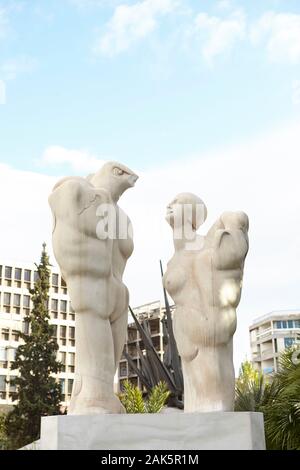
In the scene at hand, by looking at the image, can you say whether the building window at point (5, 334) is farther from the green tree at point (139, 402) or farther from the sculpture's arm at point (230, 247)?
the sculpture's arm at point (230, 247)

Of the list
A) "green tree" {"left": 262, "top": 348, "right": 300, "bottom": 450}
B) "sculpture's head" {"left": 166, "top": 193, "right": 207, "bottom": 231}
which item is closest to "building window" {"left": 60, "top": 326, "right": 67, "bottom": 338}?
"green tree" {"left": 262, "top": 348, "right": 300, "bottom": 450}

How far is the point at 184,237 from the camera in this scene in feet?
19.3

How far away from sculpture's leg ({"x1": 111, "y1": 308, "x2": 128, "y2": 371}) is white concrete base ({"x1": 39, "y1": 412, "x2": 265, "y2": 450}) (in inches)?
32.9

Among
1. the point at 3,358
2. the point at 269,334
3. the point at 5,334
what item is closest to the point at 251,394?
the point at 3,358

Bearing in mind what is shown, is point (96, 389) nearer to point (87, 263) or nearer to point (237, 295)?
point (87, 263)

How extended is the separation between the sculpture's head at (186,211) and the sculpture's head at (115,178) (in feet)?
1.43

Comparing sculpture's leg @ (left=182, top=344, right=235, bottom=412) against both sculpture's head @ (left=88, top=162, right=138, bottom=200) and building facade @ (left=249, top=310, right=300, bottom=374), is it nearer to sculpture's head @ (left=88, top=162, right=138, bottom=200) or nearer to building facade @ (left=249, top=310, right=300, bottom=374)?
sculpture's head @ (left=88, top=162, right=138, bottom=200)

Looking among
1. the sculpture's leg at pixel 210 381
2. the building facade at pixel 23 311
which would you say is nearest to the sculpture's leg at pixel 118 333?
the sculpture's leg at pixel 210 381

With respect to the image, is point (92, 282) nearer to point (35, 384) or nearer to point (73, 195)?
point (73, 195)

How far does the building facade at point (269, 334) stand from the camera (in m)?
60.2

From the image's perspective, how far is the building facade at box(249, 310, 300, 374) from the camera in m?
60.2

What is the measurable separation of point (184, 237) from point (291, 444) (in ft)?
12.9

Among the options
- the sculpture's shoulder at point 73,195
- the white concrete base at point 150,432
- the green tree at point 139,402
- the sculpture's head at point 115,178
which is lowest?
the white concrete base at point 150,432
